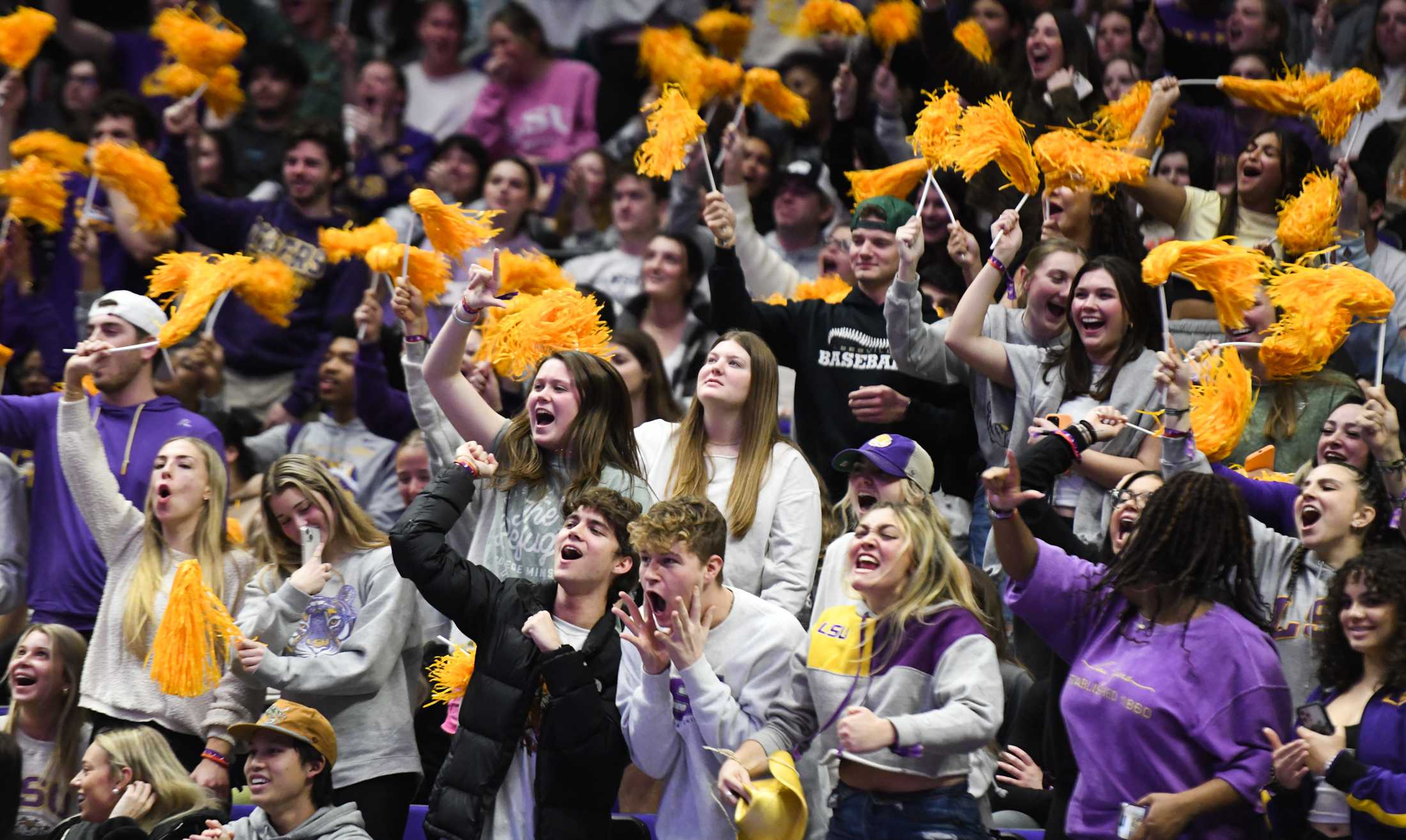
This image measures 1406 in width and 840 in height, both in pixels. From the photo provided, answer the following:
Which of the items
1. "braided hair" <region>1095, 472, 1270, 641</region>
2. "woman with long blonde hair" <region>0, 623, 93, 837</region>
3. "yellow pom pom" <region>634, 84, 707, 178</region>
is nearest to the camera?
"braided hair" <region>1095, 472, 1270, 641</region>

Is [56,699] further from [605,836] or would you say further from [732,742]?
[732,742]

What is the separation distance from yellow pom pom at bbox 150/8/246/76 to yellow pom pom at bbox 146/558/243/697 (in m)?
3.74

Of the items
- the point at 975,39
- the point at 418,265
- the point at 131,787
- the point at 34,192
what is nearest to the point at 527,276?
the point at 418,265

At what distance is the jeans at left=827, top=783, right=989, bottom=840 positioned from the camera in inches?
187

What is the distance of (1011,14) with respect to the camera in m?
9.34

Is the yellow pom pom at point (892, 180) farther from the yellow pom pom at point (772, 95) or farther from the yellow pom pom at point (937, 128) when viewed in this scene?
the yellow pom pom at point (772, 95)

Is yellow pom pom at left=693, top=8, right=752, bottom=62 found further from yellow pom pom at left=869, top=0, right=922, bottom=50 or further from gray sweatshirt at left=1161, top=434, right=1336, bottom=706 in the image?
gray sweatshirt at left=1161, top=434, right=1336, bottom=706

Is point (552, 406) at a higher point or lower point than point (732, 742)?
higher

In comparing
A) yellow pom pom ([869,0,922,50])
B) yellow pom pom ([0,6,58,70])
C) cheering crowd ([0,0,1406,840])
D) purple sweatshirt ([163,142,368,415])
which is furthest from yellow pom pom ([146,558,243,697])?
yellow pom pom ([869,0,922,50])

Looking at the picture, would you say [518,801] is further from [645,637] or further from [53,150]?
[53,150]

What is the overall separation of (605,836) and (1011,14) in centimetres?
581

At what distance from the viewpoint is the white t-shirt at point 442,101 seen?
11.1 metres

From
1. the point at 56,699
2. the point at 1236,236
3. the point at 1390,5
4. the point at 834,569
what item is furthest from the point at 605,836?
the point at 1390,5

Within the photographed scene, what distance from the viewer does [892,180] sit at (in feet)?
24.3
